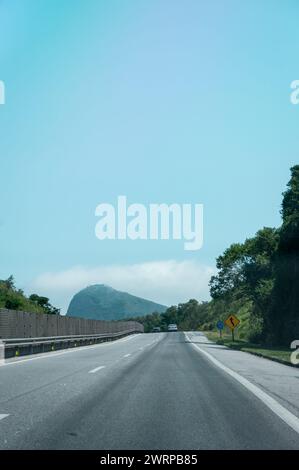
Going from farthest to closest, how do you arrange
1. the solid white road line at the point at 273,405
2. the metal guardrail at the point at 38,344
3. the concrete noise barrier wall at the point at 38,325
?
the concrete noise barrier wall at the point at 38,325 < the metal guardrail at the point at 38,344 < the solid white road line at the point at 273,405

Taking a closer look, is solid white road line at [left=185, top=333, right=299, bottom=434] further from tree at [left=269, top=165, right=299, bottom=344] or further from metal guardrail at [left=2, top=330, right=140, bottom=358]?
tree at [left=269, top=165, right=299, bottom=344]

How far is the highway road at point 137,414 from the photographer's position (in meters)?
8.20

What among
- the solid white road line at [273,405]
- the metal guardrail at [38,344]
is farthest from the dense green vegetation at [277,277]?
the solid white road line at [273,405]

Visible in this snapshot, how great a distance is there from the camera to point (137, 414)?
10.5m

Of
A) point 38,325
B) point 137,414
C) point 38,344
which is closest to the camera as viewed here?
point 137,414

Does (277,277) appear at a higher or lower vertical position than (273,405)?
higher

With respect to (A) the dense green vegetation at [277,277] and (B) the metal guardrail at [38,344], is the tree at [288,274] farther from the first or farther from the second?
(B) the metal guardrail at [38,344]

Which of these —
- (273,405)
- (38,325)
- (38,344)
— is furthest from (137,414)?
(38,325)

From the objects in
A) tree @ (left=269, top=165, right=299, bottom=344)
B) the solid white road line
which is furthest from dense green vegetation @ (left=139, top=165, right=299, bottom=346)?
the solid white road line

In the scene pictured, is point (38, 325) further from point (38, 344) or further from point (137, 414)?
point (137, 414)

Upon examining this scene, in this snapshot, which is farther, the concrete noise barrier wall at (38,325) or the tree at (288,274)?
the tree at (288,274)

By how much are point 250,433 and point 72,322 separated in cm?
3960

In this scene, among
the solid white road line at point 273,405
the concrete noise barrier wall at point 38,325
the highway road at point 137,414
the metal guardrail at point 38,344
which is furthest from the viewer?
the concrete noise barrier wall at point 38,325
